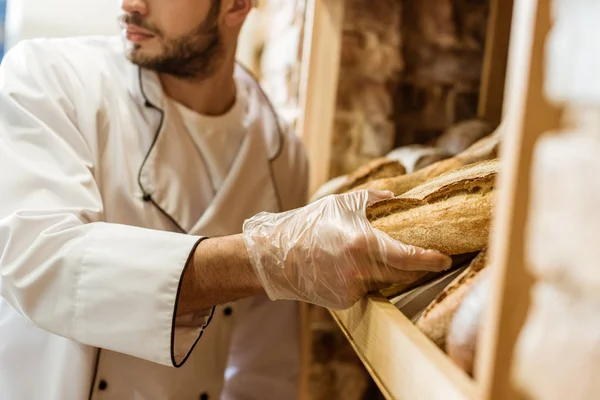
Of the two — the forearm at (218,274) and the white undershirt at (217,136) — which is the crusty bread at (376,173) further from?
the forearm at (218,274)

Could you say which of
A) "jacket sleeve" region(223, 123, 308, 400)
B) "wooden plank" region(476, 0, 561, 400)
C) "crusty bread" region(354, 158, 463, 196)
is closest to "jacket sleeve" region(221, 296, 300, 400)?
"jacket sleeve" region(223, 123, 308, 400)

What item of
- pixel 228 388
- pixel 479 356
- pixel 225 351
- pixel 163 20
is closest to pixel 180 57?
pixel 163 20

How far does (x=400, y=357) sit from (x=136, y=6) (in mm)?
870

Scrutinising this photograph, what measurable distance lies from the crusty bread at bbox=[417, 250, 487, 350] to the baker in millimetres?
62

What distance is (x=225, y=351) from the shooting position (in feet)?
4.17

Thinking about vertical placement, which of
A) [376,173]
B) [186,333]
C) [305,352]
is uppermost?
[376,173]

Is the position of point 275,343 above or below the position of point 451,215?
Result: below

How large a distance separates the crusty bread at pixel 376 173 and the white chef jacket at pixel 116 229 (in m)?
0.23

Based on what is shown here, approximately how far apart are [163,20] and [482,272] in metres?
0.83

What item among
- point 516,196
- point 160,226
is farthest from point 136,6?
point 516,196

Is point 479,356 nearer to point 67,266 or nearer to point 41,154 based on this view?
point 67,266

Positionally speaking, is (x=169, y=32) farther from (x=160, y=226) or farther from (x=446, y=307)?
(x=446, y=307)

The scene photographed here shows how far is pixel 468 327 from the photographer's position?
558 mm

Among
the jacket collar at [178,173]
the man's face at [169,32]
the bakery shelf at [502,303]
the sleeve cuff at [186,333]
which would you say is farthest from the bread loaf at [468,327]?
the man's face at [169,32]
